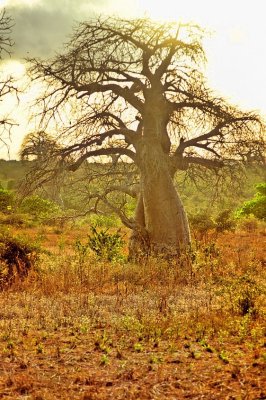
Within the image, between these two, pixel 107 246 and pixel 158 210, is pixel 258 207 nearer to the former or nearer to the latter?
pixel 158 210

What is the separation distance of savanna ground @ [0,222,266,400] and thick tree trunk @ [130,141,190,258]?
2578mm

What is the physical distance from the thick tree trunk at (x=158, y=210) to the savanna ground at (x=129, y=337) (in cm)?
258

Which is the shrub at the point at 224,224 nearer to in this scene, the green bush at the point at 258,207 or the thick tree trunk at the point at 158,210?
the green bush at the point at 258,207

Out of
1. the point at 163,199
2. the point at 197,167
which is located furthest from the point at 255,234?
the point at 163,199

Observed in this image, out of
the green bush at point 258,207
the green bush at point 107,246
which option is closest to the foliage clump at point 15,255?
the green bush at point 107,246

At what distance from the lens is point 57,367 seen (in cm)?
528

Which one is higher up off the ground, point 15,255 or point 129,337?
point 15,255

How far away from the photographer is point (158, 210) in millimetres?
13180

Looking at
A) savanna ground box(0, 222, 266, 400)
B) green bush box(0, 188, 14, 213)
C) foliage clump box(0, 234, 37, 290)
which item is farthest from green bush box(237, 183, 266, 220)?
foliage clump box(0, 234, 37, 290)

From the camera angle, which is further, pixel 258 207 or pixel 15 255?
pixel 258 207

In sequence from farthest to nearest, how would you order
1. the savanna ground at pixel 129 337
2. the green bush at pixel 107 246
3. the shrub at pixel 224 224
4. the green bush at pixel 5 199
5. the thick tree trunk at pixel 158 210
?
1. the green bush at pixel 5 199
2. the shrub at pixel 224 224
3. the thick tree trunk at pixel 158 210
4. the green bush at pixel 107 246
5. the savanna ground at pixel 129 337

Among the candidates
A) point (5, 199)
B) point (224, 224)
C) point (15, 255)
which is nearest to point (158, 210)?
point (15, 255)

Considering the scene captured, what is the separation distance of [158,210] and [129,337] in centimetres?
696

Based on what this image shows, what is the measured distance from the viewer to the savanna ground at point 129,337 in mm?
4676
